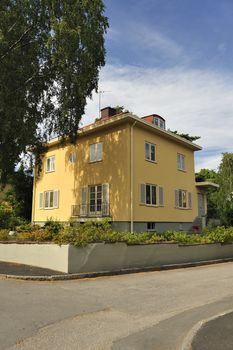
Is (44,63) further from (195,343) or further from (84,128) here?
(195,343)

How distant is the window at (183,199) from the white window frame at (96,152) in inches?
271

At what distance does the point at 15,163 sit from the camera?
23.0m

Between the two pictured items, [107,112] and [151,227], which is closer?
[151,227]

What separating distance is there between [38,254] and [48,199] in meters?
17.3

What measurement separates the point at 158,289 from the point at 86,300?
2713 mm

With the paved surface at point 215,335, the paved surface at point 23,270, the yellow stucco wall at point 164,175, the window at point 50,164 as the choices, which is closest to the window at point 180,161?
the yellow stucco wall at point 164,175

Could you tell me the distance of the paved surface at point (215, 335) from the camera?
5641 mm

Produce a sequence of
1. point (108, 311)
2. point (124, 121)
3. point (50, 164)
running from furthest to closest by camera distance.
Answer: point (50, 164)
point (124, 121)
point (108, 311)

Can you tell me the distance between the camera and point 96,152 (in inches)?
1076

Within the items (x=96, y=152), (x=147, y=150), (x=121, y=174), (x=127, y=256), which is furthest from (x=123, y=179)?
(x=127, y=256)

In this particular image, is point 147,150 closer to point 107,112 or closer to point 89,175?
point 89,175

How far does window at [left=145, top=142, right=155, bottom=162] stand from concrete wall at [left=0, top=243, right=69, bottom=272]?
531 inches

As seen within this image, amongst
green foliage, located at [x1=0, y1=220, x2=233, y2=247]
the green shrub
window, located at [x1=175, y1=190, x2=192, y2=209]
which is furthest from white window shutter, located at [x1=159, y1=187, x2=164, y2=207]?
the green shrub

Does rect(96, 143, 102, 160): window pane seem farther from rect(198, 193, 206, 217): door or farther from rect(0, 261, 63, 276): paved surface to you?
rect(0, 261, 63, 276): paved surface
